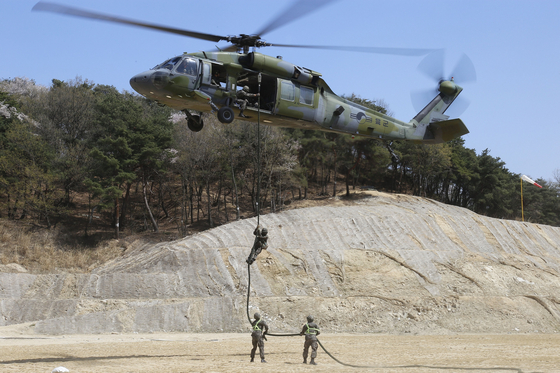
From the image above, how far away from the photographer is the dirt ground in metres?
14.4

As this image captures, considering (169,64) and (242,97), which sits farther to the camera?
(242,97)

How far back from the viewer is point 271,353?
18328 mm

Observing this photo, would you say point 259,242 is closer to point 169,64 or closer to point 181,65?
point 181,65

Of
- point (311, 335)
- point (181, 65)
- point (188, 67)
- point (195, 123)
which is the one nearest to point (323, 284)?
point (311, 335)

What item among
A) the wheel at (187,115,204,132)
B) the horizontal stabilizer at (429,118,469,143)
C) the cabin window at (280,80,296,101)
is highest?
the horizontal stabilizer at (429,118,469,143)

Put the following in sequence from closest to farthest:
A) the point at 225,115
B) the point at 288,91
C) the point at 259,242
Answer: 1. the point at 259,242
2. the point at 225,115
3. the point at 288,91

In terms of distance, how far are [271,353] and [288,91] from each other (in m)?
9.42

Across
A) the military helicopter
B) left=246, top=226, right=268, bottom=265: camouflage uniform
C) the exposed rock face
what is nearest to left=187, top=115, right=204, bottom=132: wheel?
the military helicopter

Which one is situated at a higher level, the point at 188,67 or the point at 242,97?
the point at 188,67

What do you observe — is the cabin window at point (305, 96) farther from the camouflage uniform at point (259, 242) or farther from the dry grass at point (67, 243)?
the dry grass at point (67, 243)

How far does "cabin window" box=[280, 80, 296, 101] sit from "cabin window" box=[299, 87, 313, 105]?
1.03ft

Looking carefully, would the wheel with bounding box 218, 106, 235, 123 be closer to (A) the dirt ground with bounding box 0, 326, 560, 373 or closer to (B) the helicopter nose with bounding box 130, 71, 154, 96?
(B) the helicopter nose with bounding box 130, 71, 154, 96

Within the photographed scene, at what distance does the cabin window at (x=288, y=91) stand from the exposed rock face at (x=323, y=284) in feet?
41.0

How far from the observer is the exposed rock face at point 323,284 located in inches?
1001
